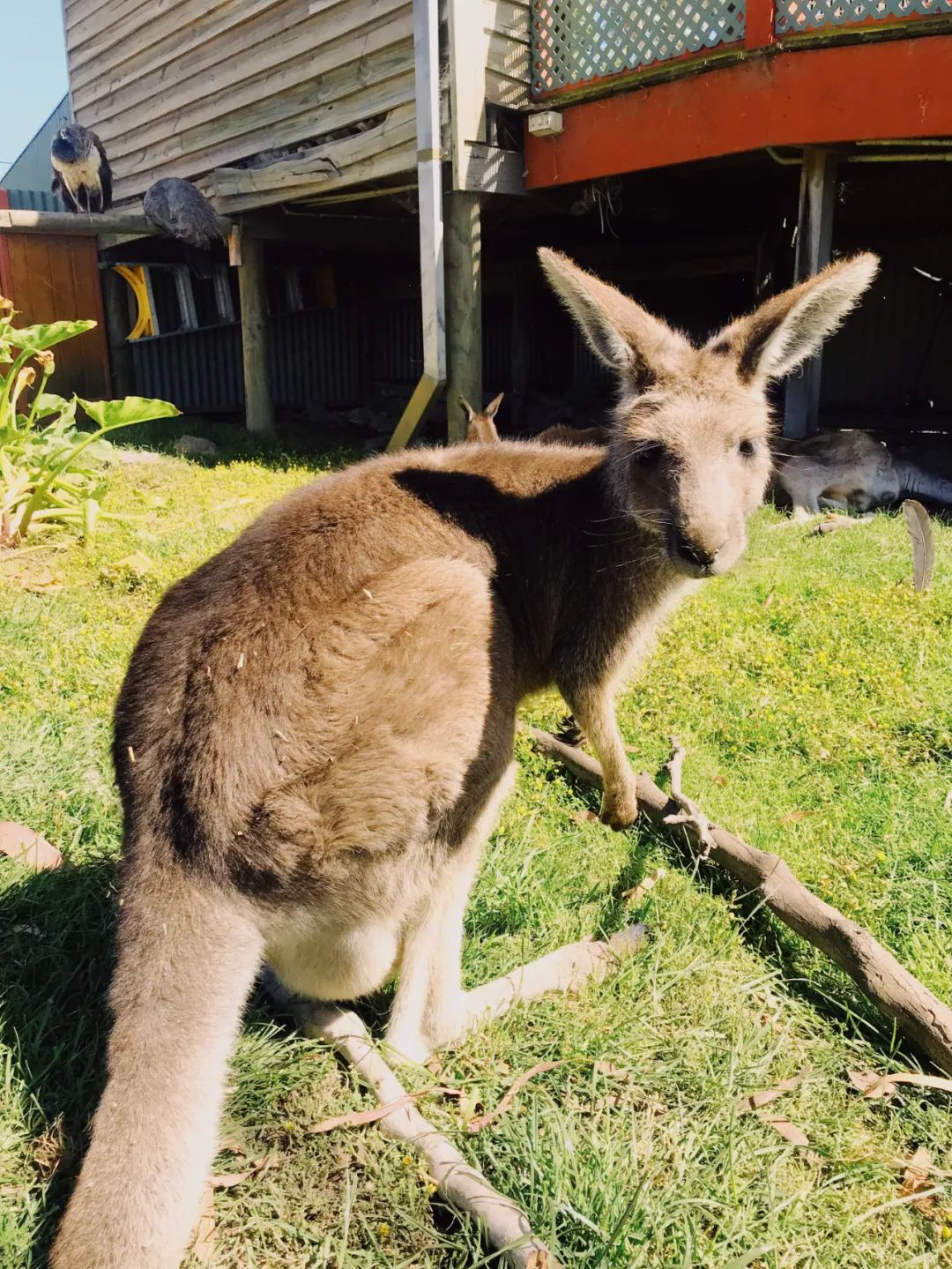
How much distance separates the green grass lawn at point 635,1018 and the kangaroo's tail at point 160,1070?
0.41m

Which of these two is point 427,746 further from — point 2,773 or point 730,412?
point 2,773

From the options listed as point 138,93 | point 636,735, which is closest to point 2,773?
point 636,735

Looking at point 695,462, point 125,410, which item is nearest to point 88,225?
point 125,410

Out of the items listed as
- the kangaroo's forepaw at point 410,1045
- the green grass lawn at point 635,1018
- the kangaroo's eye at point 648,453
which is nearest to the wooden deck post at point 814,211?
the green grass lawn at point 635,1018

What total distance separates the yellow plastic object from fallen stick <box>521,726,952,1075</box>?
39.6ft

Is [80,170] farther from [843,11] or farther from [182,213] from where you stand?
[843,11]

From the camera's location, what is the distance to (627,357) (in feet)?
10.6

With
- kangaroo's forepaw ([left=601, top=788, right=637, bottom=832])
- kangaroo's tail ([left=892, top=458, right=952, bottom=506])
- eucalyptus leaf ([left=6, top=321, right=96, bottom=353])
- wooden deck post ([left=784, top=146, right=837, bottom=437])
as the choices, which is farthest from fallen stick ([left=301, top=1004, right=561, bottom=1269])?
kangaroo's tail ([left=892, top=458, right=952, bottom=506])

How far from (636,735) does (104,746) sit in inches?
85.9

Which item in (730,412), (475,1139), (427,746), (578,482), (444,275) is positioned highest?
(444,275)

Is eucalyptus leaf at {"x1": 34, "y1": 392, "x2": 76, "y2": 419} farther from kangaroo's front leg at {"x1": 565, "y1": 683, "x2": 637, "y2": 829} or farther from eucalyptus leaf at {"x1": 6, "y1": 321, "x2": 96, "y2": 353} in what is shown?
kangaroo's front leg at {"x1": 565, "y1": 683, "x2": 637, "y2": 829}

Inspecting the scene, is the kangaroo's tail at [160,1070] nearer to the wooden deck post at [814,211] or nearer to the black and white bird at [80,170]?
the wooden deck post at [814,211]

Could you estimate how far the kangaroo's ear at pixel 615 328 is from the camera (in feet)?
10.1

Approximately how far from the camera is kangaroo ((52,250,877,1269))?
6.32ft
